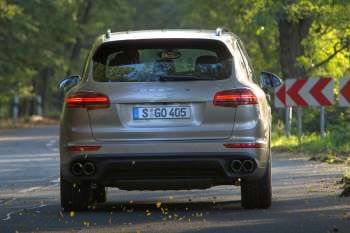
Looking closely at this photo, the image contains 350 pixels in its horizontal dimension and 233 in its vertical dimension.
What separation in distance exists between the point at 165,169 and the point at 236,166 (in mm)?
620

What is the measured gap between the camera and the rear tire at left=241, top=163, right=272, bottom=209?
33.1 ft

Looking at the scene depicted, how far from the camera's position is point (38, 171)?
55.7ft

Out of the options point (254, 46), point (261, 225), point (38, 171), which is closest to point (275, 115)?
point (38, 171)

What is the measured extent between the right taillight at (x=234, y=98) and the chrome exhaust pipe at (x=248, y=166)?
507mm

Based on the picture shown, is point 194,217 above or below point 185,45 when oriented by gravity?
below

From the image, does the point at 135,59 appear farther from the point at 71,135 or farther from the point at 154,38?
the point at 71,135

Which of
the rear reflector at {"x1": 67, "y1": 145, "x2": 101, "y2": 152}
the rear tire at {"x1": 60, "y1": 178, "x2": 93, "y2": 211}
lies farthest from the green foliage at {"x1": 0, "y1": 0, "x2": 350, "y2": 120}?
the rear reflector at {"x1": 67, "y1": 145, "x2": 101, "y2": 152}

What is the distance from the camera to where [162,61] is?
989cm

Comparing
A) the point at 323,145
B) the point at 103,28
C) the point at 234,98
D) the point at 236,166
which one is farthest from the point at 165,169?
the point at 103,28

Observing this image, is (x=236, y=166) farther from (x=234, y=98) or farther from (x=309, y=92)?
(x=309, y=92)

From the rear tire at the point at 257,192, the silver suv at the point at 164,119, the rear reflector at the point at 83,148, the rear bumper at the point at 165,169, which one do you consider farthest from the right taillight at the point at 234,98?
the rear reflector at the point at 83,148

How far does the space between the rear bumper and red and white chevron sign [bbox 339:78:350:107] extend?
32.4 feet

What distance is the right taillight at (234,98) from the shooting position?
963 centimetres

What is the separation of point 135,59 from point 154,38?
27 cm
